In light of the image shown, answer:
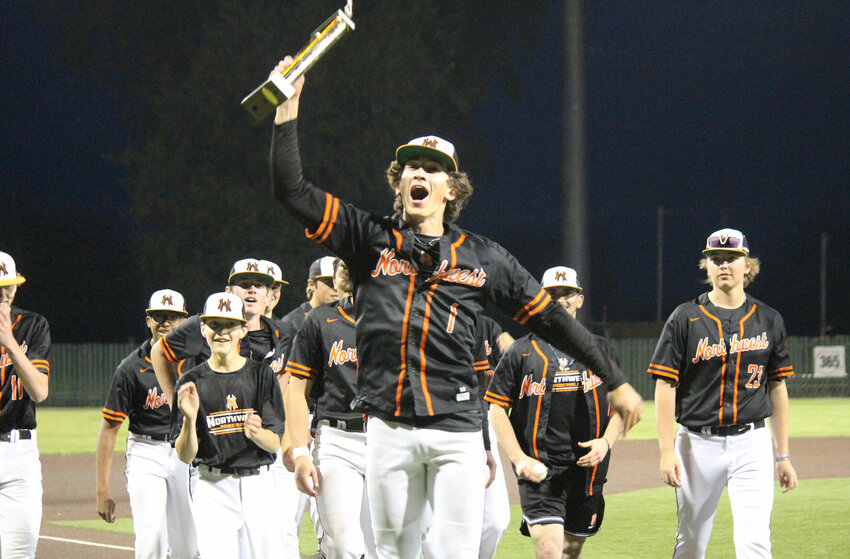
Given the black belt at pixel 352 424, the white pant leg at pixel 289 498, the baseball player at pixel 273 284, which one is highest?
the baseball player at pixel 273 284

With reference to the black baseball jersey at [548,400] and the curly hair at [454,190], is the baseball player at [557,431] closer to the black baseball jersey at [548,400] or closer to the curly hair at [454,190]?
the black baseball jersey at [548,400]

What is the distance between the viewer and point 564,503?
748 cm

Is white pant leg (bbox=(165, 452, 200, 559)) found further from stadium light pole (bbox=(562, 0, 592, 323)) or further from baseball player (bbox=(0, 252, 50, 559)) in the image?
stadium light pole (bbox=(562, 0, 592, 323))

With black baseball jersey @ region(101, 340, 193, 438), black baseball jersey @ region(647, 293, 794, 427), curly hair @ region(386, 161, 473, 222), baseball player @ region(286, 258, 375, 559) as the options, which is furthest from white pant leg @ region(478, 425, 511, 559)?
curly hair @ region(386, 161, 473, 222)

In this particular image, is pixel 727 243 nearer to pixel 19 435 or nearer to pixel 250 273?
pixel 250 273

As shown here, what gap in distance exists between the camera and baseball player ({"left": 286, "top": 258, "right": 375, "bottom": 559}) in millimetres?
6953

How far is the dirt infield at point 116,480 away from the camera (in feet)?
35.8

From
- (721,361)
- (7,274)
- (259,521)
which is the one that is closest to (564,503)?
(721,361)

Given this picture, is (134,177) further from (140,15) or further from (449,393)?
(449,393)

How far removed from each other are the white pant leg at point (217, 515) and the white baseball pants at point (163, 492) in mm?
952

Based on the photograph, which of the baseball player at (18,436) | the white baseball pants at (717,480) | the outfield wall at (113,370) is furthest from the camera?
the outfield wall at (113,370)

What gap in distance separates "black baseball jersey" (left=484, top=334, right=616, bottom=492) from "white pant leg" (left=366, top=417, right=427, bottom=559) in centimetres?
306

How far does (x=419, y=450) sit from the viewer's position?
4.37 meters

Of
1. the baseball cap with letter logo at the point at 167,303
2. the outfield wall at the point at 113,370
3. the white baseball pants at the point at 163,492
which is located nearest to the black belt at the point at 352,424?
the white baseball pants at the point at 163,492
